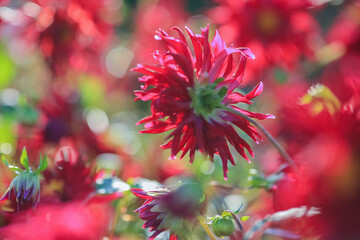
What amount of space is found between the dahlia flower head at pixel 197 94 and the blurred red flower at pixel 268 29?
53 cm

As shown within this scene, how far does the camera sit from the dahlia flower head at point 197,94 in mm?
611

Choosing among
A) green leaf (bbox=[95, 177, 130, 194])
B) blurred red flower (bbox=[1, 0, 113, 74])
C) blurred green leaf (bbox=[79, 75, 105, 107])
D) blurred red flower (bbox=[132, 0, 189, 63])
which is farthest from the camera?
blurred red flower (bbox=[132, 0, 189, 63])

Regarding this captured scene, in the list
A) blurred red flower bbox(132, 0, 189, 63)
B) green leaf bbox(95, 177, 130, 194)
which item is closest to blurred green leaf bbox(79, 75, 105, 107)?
blurred red flower bbox(132, 0, 189, 63)

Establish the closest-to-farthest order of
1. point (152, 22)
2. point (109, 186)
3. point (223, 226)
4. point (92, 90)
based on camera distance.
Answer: point (223, 226)
point (109, 186)
point (92, 90)
point (152, 22)

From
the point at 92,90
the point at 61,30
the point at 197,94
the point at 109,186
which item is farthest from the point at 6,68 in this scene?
the point at 197,94

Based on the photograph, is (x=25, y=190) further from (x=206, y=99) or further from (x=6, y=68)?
(x=6, y=68)

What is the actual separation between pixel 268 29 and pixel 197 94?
0.61 m

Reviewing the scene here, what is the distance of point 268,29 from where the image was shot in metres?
1.20

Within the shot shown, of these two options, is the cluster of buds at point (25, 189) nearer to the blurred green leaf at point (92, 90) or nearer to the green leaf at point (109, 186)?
the green leaf at point (109, 186)

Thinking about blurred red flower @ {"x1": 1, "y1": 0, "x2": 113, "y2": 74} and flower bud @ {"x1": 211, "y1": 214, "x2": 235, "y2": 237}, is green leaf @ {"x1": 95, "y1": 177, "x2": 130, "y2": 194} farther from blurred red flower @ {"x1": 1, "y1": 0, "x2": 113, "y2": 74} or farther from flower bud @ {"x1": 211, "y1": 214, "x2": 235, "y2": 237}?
blurred red flower @ {"x1": 1, "y1": 0, "x2": 113, "y2": 74}

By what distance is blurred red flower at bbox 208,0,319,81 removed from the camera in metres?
1.19

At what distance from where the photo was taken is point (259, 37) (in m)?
1.22

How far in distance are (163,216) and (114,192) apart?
15cm

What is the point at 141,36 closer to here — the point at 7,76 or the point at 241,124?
the point at 7,76
